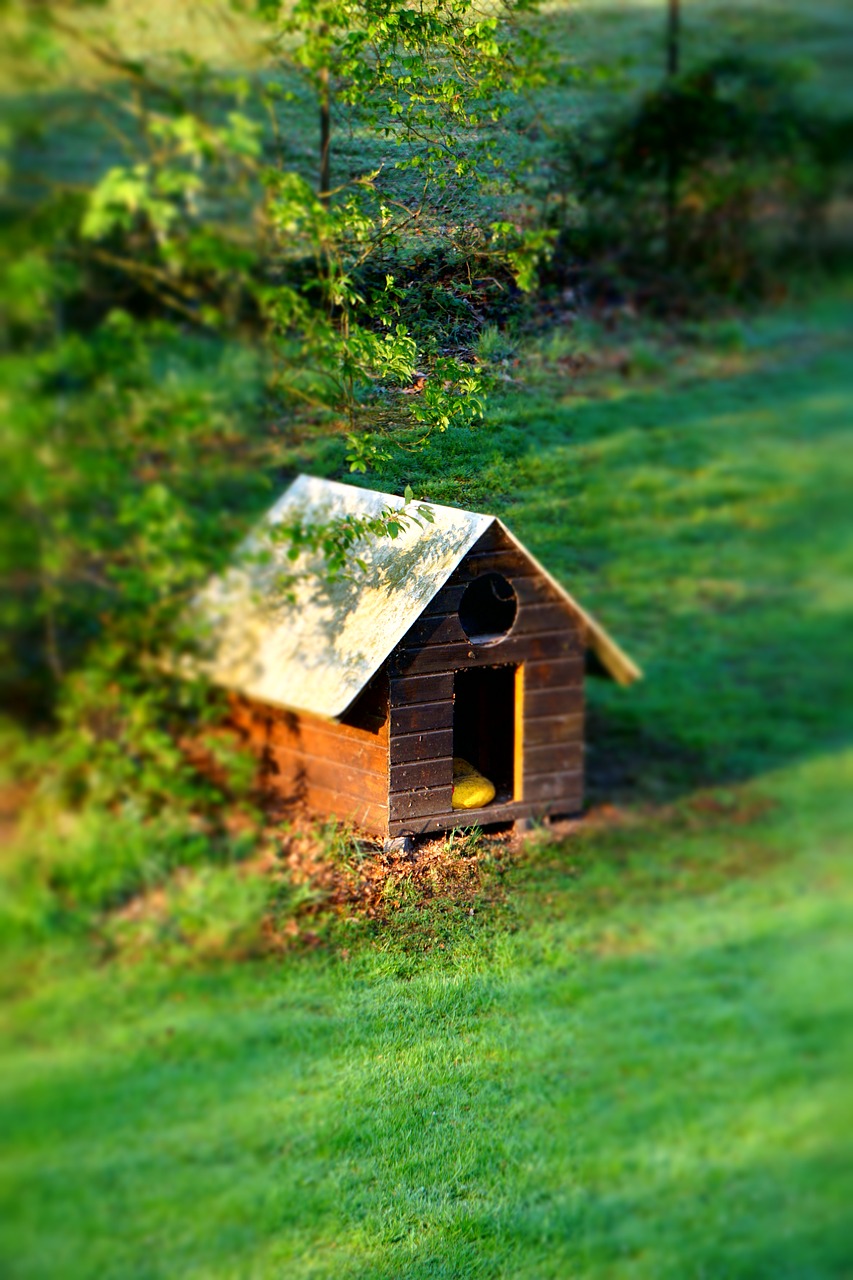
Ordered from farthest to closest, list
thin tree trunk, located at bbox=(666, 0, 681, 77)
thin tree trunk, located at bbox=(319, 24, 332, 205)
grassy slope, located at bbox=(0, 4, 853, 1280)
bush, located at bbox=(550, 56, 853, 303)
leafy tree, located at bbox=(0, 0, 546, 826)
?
thin tree trunk, located at bbox=(666, 0, 681, 77) → bush, located at bbox=(550, 56, 853, 303) → grassy slope, located at bbox=(0, 4, 853, 1280) → thin tree trunk, located at bbox=(319, 24, 332, 205) → leafy tree, located at bbox=(0, 0, 546, 826)

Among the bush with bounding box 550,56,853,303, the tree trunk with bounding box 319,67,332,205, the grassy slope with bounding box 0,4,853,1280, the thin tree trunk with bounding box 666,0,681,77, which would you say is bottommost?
the grassy slope with bounding box 0,4,853,1280

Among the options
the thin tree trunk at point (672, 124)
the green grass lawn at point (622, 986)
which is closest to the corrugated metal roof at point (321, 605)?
the green grass lawn at point (622, 986)

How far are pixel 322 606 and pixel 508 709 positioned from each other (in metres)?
0.45

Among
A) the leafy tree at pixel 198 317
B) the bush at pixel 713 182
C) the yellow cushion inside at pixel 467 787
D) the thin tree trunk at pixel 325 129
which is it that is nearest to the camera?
the leafy tree at pixel 198 317

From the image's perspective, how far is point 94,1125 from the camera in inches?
82.3

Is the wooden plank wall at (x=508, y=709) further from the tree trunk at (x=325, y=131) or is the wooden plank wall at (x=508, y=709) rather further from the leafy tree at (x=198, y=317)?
the tree trunk at (x=325, y=131)

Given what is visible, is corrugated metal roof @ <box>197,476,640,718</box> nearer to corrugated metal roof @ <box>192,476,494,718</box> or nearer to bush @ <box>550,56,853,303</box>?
corrugated metal roof @ <box>192,476,494,718</box>

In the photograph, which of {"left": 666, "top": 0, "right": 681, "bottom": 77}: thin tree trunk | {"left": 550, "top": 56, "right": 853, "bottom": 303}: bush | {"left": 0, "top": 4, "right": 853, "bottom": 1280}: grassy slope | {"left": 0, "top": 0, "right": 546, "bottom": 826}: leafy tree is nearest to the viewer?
{"left": 0, "top": 0, "right": 546, "bottom": 826}: leafy tree

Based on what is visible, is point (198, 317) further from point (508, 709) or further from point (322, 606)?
point (508, 709)

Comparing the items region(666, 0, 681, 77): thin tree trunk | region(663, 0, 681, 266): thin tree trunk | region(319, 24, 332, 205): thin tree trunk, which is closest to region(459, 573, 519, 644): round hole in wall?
region(319, 24, 332, 205): thin tree trunk

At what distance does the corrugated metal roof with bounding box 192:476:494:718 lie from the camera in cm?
237

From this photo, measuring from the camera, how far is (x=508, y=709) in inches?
106

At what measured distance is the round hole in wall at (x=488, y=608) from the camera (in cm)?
258

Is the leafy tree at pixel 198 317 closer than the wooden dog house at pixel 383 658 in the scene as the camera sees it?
Yes
